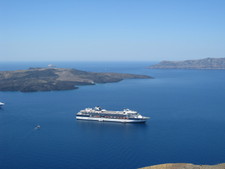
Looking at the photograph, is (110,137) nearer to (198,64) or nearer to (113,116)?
(113,116)

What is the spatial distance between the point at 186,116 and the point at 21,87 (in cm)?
5133

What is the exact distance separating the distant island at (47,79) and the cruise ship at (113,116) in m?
36.5

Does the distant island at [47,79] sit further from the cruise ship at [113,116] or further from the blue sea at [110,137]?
the cruise ship at [113,116]

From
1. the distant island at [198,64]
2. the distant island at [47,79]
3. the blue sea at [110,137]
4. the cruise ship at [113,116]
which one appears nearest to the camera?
the blue sea at [110,137]

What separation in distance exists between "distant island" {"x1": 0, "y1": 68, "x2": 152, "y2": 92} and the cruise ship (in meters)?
36.5

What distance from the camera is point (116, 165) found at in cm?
2694

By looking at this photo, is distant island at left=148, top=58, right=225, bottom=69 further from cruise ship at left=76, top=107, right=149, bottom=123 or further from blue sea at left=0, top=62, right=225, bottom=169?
cruise ship at left=76, top=107, right=149, bottom=123

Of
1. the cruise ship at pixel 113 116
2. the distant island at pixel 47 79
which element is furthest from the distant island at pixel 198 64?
the cruise ship at pixel 113 116

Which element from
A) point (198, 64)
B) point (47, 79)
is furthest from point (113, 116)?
point (198, 64)

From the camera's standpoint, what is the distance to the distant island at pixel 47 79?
3180 inches

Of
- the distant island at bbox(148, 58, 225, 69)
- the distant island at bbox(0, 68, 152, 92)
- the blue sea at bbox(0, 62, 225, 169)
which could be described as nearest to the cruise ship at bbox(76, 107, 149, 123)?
the blue sea at bbox(0, 62, 225, 169)

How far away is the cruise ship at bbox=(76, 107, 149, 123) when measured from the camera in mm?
43625

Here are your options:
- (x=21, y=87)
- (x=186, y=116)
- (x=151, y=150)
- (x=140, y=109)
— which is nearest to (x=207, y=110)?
(x=186, y=116)

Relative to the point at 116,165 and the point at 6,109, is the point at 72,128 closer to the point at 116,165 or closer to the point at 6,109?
the point at 116,165
